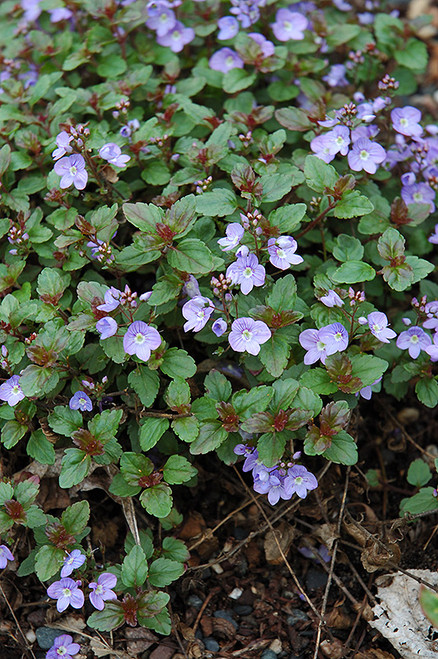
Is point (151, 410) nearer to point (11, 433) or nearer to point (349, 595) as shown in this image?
point (11, 433)

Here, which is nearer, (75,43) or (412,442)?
(412,442)

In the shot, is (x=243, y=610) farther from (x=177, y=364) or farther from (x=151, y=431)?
(x=177, y=364)

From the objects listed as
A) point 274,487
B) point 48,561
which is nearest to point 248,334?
point 274,487

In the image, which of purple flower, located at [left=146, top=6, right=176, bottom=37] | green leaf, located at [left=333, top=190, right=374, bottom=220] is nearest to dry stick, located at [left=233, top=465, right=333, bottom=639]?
green leaf, located at [left=333, top=190, right=374, bottom=220]

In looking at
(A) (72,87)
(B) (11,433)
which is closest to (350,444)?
(B) (11,433)

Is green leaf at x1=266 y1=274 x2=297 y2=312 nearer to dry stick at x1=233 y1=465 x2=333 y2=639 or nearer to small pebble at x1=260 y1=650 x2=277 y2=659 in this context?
dry stick at x1=233 y1=465 x2=333 y2=639
